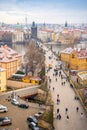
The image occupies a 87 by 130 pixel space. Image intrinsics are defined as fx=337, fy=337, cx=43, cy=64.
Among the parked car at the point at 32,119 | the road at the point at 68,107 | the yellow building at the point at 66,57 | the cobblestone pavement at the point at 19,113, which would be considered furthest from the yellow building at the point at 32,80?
the parked car at the point at 32,119

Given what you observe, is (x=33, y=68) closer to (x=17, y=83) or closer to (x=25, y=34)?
(x=17, y=83)

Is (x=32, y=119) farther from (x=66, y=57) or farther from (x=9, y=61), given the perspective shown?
(x=66, y=57)

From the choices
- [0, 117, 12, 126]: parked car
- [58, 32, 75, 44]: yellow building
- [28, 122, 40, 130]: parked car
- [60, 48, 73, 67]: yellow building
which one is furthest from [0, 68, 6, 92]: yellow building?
[58, 32, 75, 44]: yellow building

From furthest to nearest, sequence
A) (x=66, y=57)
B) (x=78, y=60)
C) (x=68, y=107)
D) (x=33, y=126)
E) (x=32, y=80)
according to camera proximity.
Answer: (x=66, y=57) < (x=78, y=60) < (x=32, y=80) < (x=68, y=107) < (x=33, y=126)

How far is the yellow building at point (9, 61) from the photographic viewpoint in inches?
285

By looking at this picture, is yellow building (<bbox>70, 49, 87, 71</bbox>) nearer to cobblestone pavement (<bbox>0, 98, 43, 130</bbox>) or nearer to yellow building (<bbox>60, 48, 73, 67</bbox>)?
yellow building (<bbox>60, 48, 73, 67</bbox>)

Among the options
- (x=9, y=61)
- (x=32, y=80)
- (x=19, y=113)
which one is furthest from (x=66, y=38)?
(x=19, y=113)

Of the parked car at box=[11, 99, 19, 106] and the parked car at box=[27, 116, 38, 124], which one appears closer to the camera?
the parked car at box=[27, 116, 38, 124]

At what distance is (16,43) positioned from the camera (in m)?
20.7

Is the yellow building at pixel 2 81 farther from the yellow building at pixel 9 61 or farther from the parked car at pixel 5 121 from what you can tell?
the parked car at pixel 5 121

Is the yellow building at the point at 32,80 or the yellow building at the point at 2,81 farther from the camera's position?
the yellow building at the point at 32,80

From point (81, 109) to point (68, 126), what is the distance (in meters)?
0.66

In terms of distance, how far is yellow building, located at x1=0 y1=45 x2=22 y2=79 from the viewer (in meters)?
7.25

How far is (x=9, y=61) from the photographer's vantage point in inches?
292
